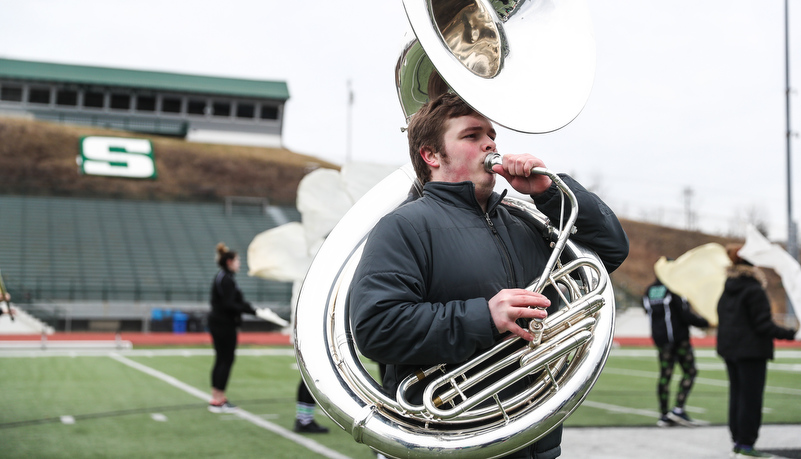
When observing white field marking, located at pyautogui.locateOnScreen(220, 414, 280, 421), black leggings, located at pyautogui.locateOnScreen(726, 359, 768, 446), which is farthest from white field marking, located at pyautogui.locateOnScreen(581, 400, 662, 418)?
white field marking, located at pyautogui.locateOnScreen(220, 414, 280, 421)

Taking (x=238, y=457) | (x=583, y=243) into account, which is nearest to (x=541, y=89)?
(x=583, y=243)

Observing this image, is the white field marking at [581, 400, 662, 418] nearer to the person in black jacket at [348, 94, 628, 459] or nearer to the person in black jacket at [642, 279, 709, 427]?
the person in black jacket at [642, 279, 709, 427]

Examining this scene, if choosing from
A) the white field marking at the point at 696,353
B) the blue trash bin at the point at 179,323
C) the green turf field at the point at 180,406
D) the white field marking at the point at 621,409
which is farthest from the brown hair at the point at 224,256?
the blue trash bin at the point at 179,323

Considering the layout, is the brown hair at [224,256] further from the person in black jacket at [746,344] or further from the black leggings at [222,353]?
the person in black jacket at [746,344]

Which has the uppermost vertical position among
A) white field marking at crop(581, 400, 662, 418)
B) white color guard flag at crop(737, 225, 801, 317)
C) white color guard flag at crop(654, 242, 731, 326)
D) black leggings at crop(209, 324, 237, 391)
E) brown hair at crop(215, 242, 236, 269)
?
white color guard flag at crop(737, 225, 801, 317)

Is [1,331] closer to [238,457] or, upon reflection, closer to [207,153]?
[238,457]

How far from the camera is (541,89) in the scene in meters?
2.43

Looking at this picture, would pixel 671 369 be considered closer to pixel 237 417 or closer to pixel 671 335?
pixel 671 335

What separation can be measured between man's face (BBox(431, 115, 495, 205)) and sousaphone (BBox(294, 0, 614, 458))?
0.06m

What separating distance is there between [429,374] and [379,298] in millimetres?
308

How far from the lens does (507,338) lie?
7.32 ft

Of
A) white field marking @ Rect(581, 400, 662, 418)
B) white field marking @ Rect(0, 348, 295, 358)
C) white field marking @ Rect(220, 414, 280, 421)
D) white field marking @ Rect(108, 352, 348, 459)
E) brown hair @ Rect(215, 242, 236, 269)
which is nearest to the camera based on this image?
white field marking @ Rect(108, 352, 348, 459)

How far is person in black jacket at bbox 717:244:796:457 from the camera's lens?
583 centimetres

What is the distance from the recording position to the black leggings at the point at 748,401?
19.2 feet
